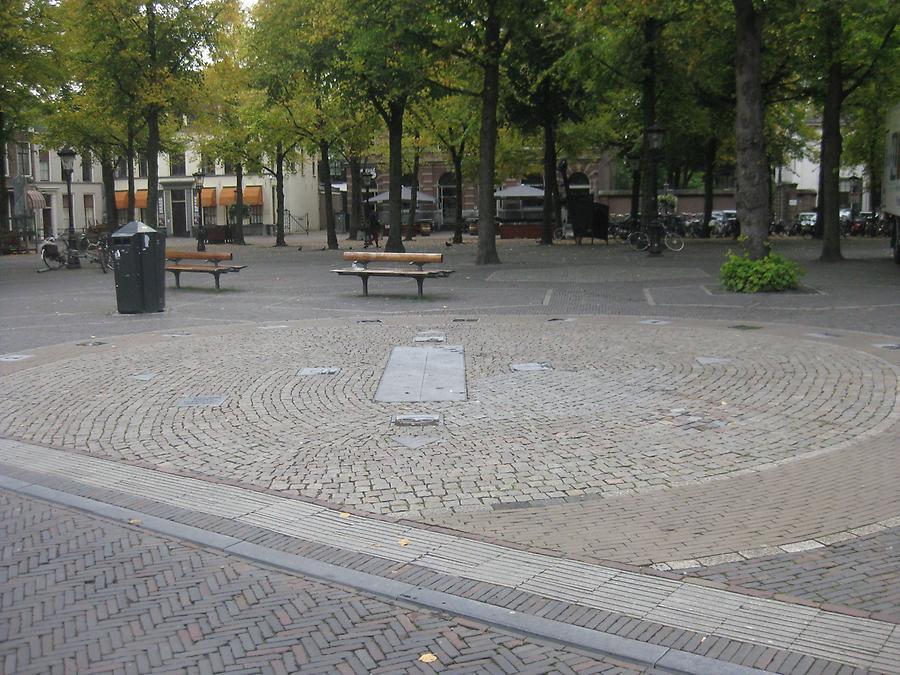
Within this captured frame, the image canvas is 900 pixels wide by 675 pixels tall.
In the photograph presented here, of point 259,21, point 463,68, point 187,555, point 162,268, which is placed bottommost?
point 187,555

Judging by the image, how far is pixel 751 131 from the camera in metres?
17.9

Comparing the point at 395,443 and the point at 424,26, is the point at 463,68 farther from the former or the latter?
the point at 395,443

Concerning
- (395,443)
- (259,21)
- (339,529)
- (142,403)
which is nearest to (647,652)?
(339,529)

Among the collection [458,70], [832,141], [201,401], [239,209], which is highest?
[458,70]

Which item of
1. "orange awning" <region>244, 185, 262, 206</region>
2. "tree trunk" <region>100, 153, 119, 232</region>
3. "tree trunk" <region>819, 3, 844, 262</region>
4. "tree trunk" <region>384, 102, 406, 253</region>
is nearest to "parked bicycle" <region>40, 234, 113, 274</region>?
"tree trunk" <region>384, 102, 406, 253</region>

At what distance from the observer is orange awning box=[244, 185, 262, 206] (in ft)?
229

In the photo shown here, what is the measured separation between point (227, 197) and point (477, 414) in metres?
64.9

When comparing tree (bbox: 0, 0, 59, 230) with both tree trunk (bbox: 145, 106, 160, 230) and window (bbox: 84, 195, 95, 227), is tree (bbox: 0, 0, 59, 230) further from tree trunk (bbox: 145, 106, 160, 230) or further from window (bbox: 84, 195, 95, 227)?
window (bbox: 84, 195, 95, 227)

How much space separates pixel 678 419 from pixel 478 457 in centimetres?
199

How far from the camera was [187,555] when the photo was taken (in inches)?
201

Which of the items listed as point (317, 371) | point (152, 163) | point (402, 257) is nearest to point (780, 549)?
point (317, 371)

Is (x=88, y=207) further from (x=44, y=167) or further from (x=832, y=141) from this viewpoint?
(x=832, y=141)

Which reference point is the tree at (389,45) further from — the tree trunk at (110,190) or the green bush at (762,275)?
the tree trunk at (110,190)

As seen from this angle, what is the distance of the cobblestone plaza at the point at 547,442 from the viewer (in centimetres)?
480
